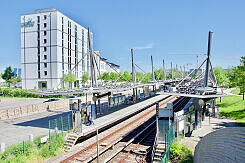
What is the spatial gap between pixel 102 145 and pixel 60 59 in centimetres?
4487

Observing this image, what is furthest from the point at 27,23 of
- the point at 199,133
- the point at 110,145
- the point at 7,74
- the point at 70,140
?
the point at 199,133

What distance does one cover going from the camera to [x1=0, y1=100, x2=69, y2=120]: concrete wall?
21.5m

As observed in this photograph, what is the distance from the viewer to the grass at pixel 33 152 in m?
9.94

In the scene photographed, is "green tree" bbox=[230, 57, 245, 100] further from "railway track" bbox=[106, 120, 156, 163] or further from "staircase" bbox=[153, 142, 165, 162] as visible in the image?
"staircase" bbox=[153, 142, 165, 162]

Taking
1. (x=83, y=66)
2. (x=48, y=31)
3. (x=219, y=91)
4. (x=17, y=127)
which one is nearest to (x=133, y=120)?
(x=219, y=91)

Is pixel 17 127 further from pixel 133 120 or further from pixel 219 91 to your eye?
pixel 219 91

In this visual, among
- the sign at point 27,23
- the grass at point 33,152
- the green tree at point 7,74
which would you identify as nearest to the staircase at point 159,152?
the grass at point 33,152

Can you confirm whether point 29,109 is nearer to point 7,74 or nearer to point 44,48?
point 44,48

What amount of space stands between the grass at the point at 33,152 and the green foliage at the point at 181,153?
284 inches

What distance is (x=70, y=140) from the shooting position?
12547 millimetres

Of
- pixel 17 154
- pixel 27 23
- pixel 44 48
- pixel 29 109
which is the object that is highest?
pixel 27 23

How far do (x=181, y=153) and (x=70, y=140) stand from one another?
752cm

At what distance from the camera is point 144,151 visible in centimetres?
1136

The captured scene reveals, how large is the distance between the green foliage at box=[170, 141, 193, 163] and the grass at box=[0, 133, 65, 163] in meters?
7.21
